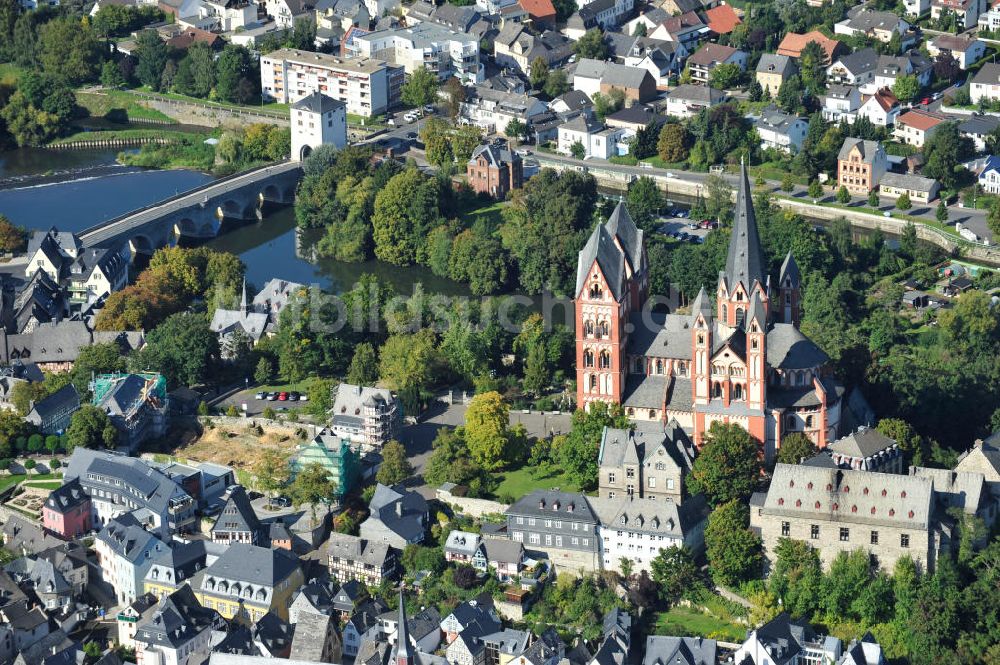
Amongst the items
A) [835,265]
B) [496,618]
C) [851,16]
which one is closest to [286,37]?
[851,16]

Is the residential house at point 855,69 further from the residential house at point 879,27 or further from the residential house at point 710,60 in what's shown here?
the residential house at point 710,60

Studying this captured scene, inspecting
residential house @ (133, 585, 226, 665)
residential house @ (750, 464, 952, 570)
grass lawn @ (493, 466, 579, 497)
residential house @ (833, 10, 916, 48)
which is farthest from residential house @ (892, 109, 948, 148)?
residential house @ (133, 585, 226, 665)

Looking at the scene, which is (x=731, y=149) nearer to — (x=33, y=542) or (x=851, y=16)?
(x=851, y=16)

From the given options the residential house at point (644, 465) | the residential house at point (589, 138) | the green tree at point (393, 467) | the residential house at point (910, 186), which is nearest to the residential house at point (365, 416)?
the green tree at point (393, 467)

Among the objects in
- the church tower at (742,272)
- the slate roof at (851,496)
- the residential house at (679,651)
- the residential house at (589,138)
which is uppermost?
the church tower at (742,272)

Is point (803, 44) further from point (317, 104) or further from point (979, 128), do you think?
point (317, 104)

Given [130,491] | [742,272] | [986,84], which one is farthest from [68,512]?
[986,84]
